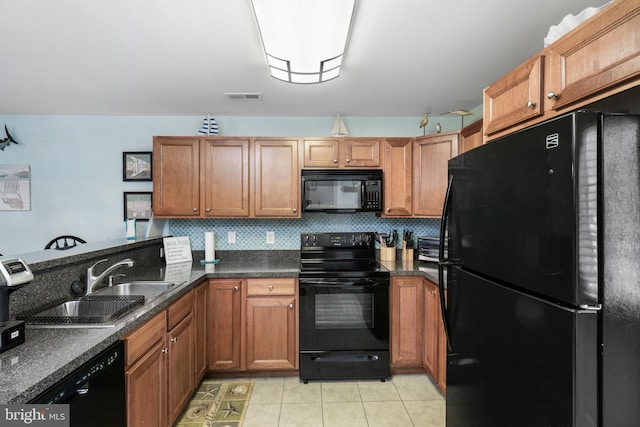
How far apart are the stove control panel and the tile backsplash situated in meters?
0.29

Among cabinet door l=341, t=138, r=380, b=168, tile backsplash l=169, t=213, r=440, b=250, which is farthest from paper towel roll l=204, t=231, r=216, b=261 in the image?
cabinet door l=341, t=138, r=380, b=168

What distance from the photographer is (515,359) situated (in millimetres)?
1061

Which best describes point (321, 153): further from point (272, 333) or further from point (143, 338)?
point (143, 338)

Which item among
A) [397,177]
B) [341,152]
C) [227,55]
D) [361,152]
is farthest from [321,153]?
[227,55]

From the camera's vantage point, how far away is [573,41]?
1.11 meters

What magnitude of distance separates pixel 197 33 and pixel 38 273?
1515mm

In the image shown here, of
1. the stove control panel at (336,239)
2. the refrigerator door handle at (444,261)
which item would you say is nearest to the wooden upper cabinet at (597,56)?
the refrigerator door handle at (444,261)

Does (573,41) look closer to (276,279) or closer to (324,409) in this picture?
(276,279)

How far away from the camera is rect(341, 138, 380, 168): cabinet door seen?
289cm

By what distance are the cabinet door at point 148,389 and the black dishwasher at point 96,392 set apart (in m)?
0.08

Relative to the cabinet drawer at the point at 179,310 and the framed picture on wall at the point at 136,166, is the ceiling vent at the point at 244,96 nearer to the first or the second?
the framed picture on wall at the point at 136,166

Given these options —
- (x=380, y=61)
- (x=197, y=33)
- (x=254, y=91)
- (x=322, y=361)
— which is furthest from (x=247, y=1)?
(x=322, y=361)

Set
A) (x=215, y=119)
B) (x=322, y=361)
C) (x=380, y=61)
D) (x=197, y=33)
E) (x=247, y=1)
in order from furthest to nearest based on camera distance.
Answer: (x=215, y=119), (x=322, y=361), (x=380, y=61), (x=197, y=33), (x=247, y=1)

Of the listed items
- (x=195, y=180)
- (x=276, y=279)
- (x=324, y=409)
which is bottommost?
(x=324, y=409)
